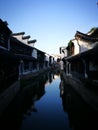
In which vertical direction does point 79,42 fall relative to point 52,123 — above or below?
above

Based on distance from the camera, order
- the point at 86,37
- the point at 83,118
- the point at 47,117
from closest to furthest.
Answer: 1. the point at 83,118
2. the point at 47,117
3. the point at 86,37

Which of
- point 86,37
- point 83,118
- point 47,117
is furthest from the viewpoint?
point 86,37

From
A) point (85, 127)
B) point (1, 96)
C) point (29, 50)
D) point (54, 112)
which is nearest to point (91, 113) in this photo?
point (85, 127)

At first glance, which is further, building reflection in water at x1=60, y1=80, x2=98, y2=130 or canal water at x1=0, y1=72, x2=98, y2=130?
canal water at x1=0, y1=72, x2=98, y2=130

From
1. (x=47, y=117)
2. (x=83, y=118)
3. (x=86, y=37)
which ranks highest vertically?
(x=86, y=37)

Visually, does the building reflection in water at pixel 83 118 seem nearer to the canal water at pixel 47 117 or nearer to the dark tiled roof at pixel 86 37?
the canal water at pixel 47 117

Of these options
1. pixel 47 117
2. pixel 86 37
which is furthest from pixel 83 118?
pixel 86 37

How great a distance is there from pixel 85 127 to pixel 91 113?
195 cm

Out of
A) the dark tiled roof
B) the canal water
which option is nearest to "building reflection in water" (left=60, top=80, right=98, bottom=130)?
the canal water

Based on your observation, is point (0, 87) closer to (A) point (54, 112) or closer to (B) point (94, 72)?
(A) point (54, 112)

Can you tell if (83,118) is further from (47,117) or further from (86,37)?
(86,37)

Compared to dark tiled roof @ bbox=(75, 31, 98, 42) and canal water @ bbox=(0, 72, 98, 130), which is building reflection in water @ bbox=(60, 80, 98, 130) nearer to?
canal water @ bbox=(0, 72, 98, 130)

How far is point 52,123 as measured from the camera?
8805mm

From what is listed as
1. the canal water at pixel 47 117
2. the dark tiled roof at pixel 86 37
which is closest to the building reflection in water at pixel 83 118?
the canal water at pixel 47 117
